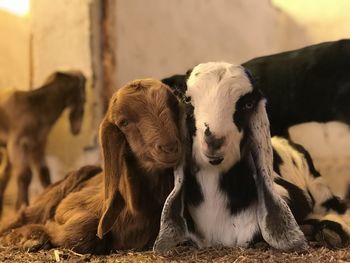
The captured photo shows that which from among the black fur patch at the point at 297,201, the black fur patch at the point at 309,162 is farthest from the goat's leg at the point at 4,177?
the black fur patch at the point at 297,201

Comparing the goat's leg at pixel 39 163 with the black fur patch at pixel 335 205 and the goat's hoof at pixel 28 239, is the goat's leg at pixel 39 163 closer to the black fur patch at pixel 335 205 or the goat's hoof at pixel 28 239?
the goat's hoof at pixel 28 239

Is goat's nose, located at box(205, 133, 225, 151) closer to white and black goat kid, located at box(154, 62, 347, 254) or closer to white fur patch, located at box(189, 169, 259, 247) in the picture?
white and black goat kid, located at box(154, 62, 347, 254)

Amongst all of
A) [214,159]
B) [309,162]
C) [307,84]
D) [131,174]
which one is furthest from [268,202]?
[307,84]

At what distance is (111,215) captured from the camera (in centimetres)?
163

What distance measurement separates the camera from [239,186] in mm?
1610

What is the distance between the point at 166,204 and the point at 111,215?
0.60 ft

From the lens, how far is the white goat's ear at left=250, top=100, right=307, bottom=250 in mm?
1505

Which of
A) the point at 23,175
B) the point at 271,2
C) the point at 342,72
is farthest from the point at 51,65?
the point at 342,72

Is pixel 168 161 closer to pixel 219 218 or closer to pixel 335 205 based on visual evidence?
pixel 219 218

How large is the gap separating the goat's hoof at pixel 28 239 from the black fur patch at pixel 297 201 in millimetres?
859

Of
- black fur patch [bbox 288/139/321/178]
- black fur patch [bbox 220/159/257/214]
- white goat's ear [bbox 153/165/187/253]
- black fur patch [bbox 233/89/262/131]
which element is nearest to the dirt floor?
white goat's ear [bbox 153/165/187/253]

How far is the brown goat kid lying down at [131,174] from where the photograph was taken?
158 cm

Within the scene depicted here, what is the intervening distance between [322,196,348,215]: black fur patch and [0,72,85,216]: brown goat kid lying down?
1.57 meters

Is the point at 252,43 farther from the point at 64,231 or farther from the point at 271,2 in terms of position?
the point at 64,231
